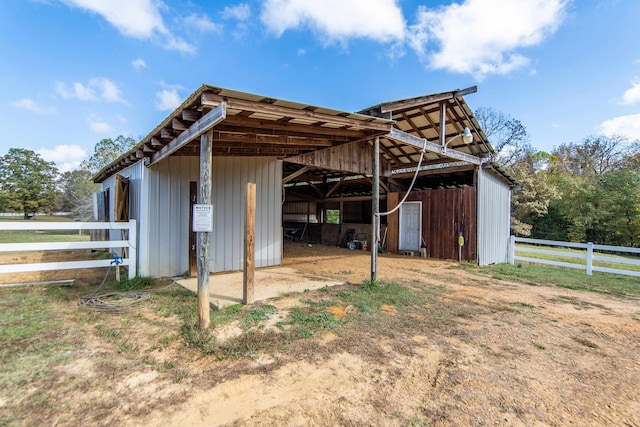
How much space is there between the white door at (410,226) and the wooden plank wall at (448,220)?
18 centimetres

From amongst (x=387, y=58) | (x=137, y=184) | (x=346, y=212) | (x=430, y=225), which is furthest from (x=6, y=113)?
(x=430, y=225)

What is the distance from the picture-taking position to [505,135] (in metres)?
21.9

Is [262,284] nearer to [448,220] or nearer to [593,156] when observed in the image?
[448,220]

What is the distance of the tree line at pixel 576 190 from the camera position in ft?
52.2

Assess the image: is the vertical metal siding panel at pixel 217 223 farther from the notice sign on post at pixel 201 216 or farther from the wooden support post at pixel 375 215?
the wooden support post at pixel 375 215

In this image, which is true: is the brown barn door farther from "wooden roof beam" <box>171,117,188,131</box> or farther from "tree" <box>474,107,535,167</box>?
"tree" <box>474,107,535,167</box>

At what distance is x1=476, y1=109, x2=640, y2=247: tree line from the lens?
15.9 meters

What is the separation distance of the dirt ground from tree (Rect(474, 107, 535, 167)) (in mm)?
20993

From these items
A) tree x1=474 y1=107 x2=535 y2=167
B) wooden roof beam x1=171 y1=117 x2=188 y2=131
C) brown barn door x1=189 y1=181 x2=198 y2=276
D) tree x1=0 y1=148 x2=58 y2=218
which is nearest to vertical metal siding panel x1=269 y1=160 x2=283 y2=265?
brown barn door x1=189 y1=181 x2=198 y2=276

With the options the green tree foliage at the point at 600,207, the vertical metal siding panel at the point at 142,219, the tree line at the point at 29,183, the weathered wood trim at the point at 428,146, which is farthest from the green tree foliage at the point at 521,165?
the tree line at the point at 29,183

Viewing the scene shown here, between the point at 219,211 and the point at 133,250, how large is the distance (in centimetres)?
170

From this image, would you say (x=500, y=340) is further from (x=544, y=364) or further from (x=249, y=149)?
(x=249, y=149)

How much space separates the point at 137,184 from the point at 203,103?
12.9 feet

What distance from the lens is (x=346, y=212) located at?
13852 mm
